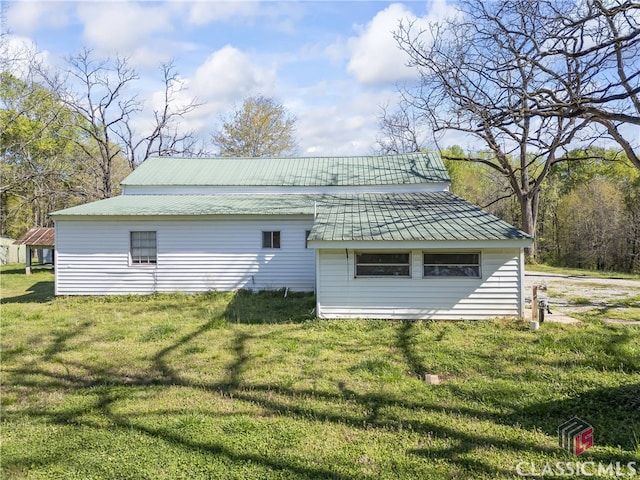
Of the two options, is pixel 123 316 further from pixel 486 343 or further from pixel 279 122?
pixel 279 122

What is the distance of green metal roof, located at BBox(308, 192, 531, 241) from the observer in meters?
9.30

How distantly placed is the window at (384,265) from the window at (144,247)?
7840mm

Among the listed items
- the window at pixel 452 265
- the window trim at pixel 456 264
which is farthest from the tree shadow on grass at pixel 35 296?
the window at pixel 452 265

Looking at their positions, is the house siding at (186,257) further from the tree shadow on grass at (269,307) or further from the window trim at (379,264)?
the window trim at (379,264)

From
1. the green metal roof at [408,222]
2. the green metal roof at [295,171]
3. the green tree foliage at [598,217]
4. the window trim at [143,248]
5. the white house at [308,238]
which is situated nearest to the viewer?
the green metal roof at [408,222]

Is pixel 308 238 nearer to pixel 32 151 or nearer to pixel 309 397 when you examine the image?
pixel 309 397

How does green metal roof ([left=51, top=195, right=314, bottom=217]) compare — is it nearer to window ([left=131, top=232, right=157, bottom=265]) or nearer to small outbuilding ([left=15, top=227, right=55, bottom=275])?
Answer: window ([left=131, top=232, right=157, bottom=265])

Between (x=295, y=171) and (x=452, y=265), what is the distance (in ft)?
31.9

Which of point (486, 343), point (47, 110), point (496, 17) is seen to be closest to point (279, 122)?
point (47, 110)

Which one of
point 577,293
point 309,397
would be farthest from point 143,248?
point 577,293

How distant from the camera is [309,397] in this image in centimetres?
533

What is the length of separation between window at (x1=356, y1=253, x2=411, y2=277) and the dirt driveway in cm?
357

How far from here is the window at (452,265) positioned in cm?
953

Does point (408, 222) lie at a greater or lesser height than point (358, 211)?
lesser
